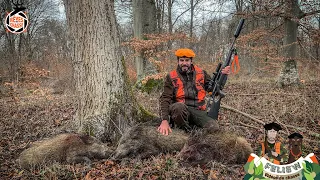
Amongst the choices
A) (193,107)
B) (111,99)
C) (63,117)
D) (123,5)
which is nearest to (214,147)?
(193,107)

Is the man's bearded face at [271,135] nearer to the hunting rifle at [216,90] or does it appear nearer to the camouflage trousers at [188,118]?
the camouflage trousers at [188,118]

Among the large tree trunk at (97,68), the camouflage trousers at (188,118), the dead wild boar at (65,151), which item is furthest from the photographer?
the large tree trunk at (97,68)

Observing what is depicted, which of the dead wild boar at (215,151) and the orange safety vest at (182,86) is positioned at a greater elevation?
the orange safety vest at (182,86)

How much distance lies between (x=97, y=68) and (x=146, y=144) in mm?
1494

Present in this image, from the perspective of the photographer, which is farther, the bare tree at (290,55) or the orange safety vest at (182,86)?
the bare tree at (290,55)

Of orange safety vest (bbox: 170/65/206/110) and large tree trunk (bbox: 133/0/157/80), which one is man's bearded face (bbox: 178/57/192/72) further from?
large tree trunk (bbox: 133/0/157/80)

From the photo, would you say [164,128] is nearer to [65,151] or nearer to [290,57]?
[65,151]

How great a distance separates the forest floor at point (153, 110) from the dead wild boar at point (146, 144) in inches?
5.0

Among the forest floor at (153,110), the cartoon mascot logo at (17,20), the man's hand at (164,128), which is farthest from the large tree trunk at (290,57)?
the cartoon mascot logo at (17,20)

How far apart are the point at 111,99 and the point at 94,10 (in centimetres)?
148

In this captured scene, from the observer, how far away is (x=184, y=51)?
12.5 feet

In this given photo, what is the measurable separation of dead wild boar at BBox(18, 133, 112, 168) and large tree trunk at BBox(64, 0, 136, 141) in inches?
17.0

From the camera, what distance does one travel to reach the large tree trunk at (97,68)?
408 cm

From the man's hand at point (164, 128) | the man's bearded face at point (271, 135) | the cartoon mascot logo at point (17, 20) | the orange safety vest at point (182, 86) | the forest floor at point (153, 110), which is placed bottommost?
the forest floor at point (153, 110)
